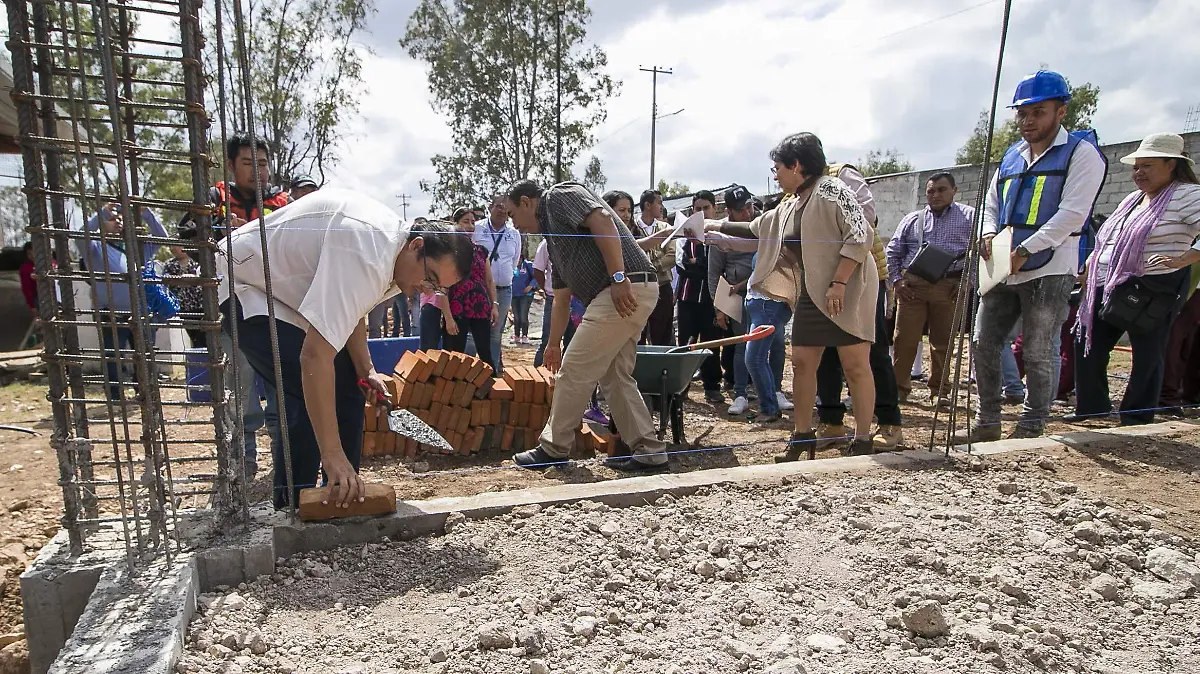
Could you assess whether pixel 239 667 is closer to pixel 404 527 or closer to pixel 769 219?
pixel 404 527

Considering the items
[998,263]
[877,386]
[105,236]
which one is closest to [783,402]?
[877,386]

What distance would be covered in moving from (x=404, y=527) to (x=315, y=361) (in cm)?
74

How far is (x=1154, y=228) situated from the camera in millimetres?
4273

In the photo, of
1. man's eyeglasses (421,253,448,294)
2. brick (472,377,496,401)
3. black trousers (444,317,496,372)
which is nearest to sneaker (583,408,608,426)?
brick (472,377,496,401)

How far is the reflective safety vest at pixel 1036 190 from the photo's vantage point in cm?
387

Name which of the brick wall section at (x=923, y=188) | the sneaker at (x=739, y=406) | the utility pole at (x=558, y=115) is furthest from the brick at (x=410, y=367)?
the utility pole at (x=558, y=115)

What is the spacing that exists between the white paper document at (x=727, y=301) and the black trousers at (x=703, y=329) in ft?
1.86

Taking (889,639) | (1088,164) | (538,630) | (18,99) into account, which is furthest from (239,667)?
(1088,164)

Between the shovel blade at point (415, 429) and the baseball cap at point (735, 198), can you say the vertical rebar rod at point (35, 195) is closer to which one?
the shovel blade at point (415, 429)

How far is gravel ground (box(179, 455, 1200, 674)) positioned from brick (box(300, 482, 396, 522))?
123mm

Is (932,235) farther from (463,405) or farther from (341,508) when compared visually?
(341,508)

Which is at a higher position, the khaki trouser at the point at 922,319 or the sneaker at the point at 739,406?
the khaki trouser at the point at 922,319

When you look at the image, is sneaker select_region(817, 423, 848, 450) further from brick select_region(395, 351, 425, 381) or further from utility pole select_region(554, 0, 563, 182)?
utility pole select_region(554, 0, 563, 182)

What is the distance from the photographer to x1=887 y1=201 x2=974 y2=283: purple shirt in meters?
5.35
